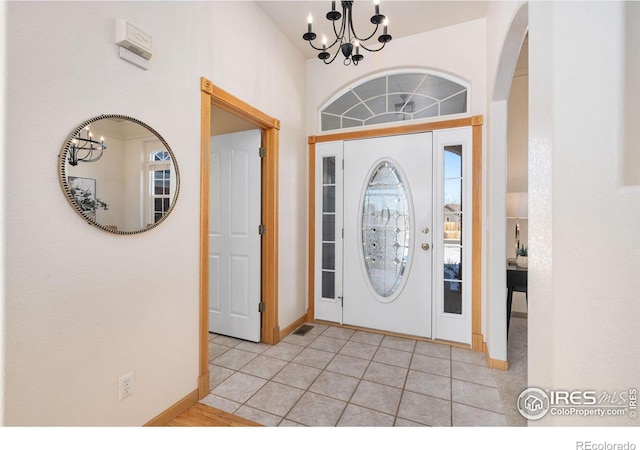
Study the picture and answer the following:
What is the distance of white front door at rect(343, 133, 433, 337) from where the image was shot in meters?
2.83

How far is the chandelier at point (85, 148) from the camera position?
1.23 meters

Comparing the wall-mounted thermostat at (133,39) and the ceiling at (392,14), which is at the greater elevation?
the ceiling at (392,14)

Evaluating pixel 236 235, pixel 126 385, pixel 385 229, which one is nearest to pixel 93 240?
pixel 126 385

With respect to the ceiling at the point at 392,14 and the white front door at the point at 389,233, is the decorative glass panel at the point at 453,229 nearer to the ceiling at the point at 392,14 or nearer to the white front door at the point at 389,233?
the white front door at the point at 389,233

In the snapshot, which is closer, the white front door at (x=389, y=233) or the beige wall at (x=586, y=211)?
the beige wall at (x=586, y=211)

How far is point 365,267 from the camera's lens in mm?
3066

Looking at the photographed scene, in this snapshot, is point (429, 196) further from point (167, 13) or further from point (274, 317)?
point (167, 13)

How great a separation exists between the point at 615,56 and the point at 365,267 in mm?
2540

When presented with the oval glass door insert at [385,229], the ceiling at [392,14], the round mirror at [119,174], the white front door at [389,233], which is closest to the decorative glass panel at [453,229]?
the white front door at [389,233]

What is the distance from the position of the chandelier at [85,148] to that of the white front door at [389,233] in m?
2.25

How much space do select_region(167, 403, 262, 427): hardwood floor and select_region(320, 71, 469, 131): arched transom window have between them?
2789 millimetres

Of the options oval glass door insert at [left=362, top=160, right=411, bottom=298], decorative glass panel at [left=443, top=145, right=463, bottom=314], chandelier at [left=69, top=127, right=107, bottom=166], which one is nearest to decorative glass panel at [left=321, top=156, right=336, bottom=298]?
oval glass door insert at [left=362, top=160, right=411, bottom=298]

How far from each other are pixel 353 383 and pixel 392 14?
10.1 ft
